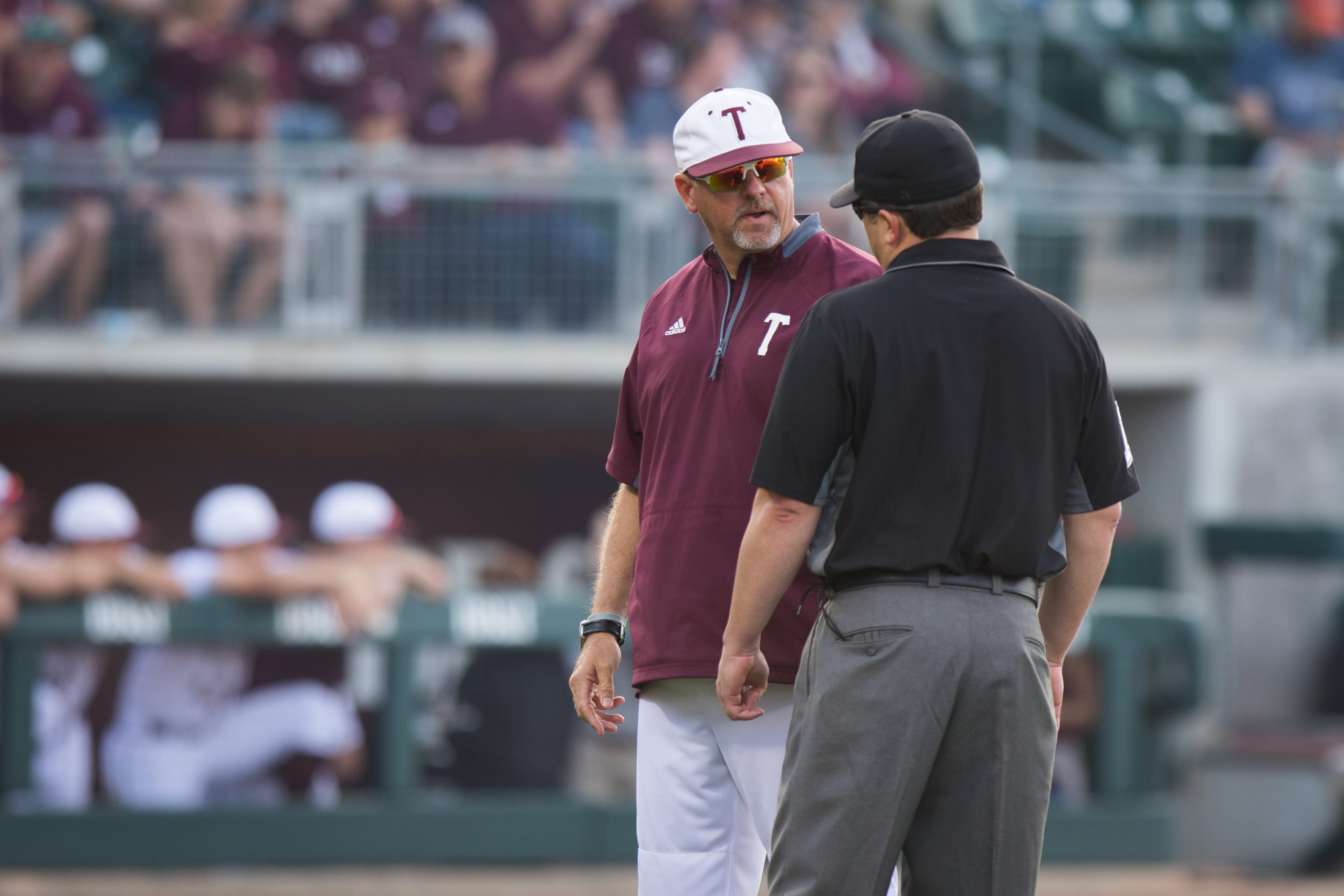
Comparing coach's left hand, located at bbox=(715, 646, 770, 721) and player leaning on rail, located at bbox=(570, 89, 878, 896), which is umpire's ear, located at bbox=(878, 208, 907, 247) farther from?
coach's left hand, located at bbox=(715, 646, 770, 721)

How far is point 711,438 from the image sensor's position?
10.8ft

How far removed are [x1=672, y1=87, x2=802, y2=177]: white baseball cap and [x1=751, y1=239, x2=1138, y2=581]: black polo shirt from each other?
463 mm

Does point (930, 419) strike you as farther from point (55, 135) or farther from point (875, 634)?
point (55, 135)

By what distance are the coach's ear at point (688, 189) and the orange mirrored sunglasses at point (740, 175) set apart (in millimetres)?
41

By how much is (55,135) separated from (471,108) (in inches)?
83.7

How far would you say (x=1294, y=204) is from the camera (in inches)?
364

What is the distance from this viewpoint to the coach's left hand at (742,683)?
3020 millimetres

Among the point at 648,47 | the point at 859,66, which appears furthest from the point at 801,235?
the point at 859,66

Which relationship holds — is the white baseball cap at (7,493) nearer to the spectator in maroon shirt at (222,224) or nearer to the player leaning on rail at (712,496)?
the spectator in maroon shirt at (222,224)

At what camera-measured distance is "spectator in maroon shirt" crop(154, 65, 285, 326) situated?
850 cm

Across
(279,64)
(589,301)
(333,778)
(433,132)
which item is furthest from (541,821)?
(279,64)

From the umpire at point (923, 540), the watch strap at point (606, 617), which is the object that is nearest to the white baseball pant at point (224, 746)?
the watch strap at point (606, 617)

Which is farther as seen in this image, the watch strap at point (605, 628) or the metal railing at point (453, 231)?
the metal railing at point (453, 231)

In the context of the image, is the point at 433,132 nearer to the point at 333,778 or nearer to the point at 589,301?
the point at 589,301
